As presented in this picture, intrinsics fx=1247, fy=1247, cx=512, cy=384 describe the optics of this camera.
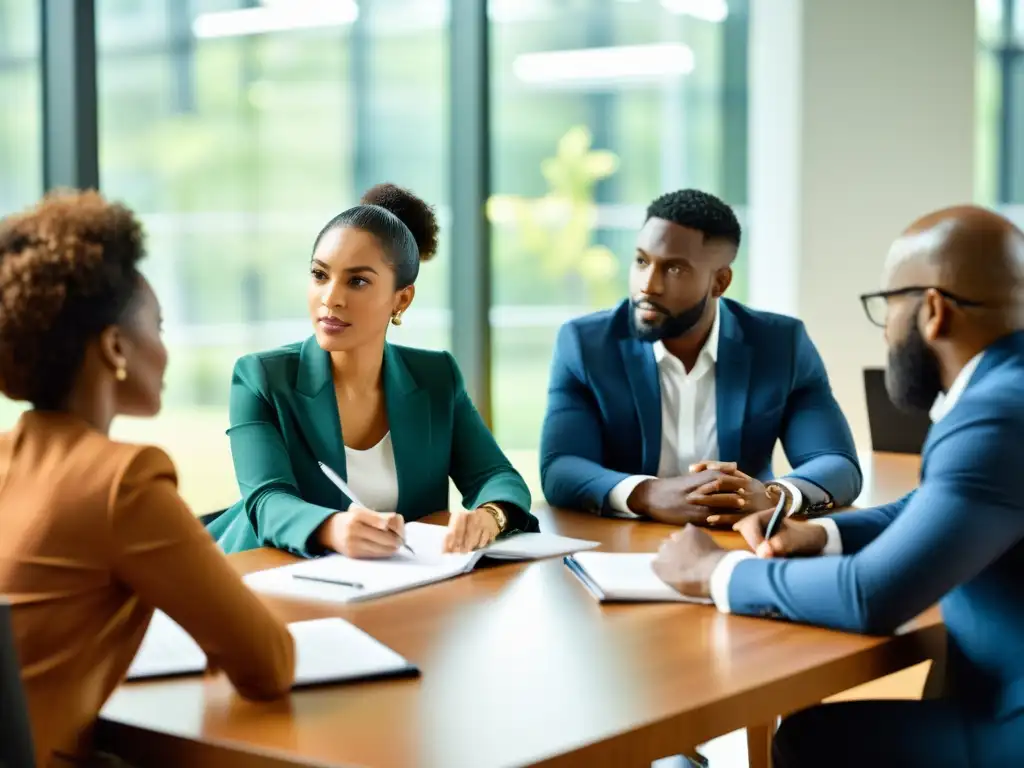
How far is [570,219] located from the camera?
5.75m

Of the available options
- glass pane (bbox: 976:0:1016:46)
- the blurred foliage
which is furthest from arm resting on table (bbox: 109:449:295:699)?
glass pane (bbox: 976:0:1016:46)

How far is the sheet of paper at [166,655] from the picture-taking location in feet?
4.73

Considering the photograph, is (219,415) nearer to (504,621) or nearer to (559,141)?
(559,141)

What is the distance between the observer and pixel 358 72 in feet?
19.2

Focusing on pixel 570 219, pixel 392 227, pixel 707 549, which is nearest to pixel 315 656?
pixel 707 549

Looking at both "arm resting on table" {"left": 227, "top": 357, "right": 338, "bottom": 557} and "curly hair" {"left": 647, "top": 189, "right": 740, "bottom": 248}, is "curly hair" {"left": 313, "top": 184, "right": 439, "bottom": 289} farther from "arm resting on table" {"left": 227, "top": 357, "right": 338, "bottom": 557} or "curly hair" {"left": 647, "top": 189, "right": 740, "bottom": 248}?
"curly hair" {"left": 647, "top": 189, "right": 740, "bottom": 248}

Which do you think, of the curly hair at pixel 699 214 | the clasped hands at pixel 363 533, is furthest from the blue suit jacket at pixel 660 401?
the clasped hands at pixel 363 533

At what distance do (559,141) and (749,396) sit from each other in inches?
129

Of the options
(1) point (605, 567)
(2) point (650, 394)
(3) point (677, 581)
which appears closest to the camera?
(3) point (677, 581)

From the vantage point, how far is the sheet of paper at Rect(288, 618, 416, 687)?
1.43 meters

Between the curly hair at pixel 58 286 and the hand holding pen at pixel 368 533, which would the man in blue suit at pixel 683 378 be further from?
the curly hair at pixel 58 286

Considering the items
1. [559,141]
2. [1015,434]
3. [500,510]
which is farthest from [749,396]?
[559,141]

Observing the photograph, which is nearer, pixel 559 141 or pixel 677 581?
pixel 677 581

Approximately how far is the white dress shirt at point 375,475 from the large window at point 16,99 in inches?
122
